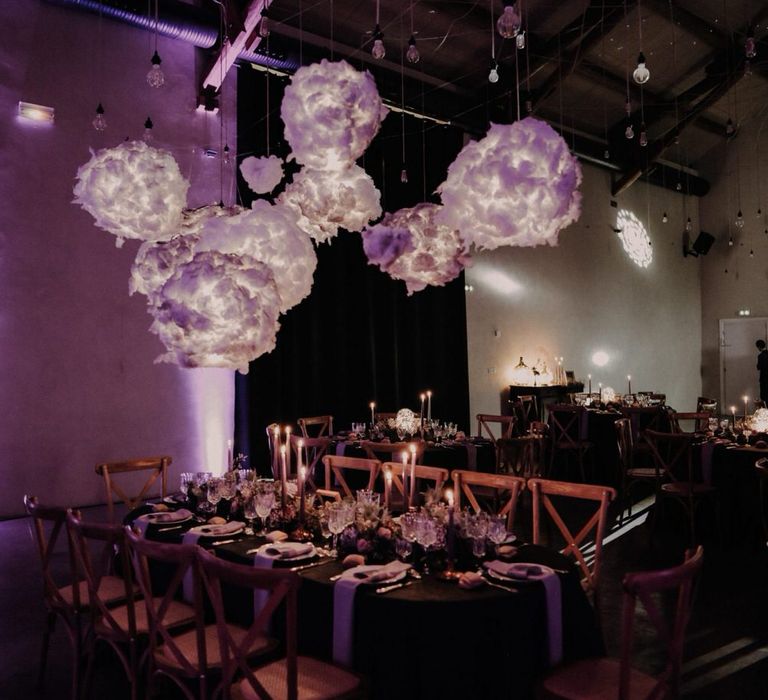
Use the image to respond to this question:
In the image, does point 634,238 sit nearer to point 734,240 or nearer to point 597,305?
point 597,305

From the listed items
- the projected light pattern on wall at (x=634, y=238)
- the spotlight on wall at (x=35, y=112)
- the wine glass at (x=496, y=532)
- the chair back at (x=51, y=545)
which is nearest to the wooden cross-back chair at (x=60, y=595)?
the chair back at (x=51, y=545)

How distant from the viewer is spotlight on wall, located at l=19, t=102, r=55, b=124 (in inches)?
288

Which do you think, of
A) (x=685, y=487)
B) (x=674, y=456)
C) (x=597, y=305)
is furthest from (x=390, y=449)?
(x=597, y=305)

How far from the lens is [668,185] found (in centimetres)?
1653

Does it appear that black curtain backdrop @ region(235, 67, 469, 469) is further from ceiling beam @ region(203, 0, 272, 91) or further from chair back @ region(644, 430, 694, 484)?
chair back @ region(644, 430, 694, 484)

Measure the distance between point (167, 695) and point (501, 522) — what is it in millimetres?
1909

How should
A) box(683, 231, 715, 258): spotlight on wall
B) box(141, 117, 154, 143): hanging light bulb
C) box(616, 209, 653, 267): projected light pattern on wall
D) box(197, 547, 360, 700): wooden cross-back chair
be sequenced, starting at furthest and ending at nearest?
box(683, 231, 715, 258): spotlight on wall, box(616, 209, 653, 267): projected light pattern on wall, box(141, 117, 154, 143): hanging light bulb, box(197, 547, 360, 700): wooden cross-back chair

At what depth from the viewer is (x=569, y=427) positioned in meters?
9.42

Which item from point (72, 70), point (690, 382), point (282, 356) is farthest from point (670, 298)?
point (72, 70)

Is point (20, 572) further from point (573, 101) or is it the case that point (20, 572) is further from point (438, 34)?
point (573, 101)

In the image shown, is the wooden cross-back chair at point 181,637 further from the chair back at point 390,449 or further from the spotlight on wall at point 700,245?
the spotlight on wall at point 700,245

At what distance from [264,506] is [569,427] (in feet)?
22.2

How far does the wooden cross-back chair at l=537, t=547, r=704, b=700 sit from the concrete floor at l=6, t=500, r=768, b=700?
109cm

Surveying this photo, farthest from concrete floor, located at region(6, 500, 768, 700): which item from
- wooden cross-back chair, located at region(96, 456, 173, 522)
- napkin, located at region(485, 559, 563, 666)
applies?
napkin, located at region(485, 559, 563, 666)
